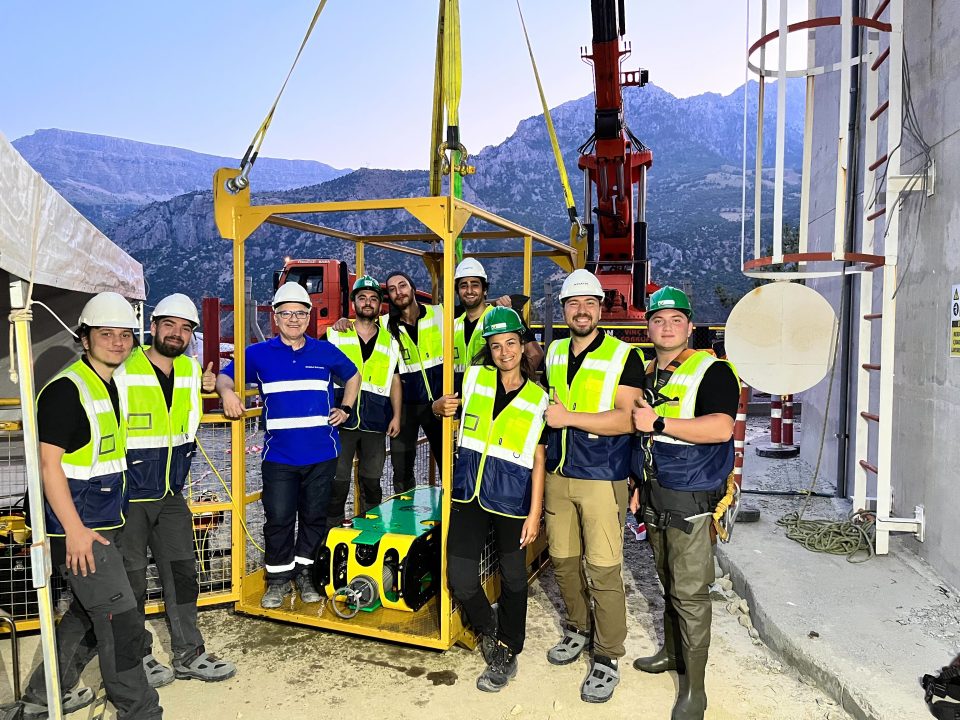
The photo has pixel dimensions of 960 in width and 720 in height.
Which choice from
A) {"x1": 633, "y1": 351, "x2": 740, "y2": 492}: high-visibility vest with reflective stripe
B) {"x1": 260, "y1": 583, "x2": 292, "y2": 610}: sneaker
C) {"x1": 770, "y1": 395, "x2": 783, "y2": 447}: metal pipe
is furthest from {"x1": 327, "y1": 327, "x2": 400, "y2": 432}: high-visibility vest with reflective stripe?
{"x1": 770, "y1": 395, "x2": 783, "y2": 447}: metal pipe

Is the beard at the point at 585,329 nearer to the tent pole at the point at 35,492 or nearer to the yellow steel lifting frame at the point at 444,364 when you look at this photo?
the yellow steel lifting frame at the point at 444,364

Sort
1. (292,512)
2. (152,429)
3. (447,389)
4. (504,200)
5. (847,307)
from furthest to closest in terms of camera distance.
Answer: (504,200) → (847,307) → (292,512) → (447,389) → (152,429)

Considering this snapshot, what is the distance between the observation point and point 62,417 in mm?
3084

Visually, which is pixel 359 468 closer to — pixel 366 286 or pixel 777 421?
pixel 366 286

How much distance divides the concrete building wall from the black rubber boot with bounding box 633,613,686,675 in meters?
2.18

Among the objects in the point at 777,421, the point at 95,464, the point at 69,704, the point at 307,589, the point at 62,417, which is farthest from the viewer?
the point at 777,421

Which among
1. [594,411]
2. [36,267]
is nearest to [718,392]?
[594,411]

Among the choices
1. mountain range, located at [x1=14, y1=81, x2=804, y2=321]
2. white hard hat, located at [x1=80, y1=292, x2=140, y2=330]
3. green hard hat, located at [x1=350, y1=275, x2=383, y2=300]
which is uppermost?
mountain range, located at [x1=14, y1=81, x2=804, y2=321]

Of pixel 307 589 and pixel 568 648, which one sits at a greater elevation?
pixel 307 589

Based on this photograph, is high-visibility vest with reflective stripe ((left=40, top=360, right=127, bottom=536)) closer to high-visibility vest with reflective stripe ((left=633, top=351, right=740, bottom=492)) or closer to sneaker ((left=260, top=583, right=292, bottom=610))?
sneaker ((left=260, top=583, right=292, bottom=610))

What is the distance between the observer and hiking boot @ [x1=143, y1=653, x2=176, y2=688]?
12.9 ft

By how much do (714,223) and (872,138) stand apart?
67306mm

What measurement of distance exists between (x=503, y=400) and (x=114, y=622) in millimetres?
2215

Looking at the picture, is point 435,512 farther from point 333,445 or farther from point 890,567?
point 890,567
